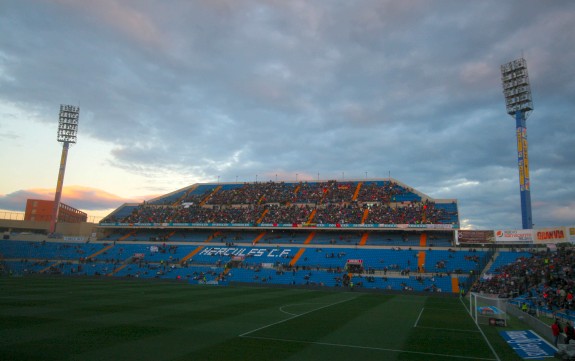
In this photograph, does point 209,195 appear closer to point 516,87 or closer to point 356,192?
point 356,192

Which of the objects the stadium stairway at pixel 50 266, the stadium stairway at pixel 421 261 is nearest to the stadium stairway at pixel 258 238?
the stadium stairway at pixel 421 261

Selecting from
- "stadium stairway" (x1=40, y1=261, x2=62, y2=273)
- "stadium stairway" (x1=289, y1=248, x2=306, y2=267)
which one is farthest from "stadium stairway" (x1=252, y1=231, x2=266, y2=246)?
"stadium stairway" (x1=40, y1=261, x2=62, y2=273)

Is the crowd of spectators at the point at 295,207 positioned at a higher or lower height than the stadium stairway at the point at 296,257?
higher

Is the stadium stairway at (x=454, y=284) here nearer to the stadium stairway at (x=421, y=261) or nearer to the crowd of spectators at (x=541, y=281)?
the crowd of spectators at (x=541, y=281)

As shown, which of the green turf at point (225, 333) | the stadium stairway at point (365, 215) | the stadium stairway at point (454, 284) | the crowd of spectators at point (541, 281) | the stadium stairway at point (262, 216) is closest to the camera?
the green turf at point (225, 333)

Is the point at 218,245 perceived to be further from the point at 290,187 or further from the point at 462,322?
the point at 462,322

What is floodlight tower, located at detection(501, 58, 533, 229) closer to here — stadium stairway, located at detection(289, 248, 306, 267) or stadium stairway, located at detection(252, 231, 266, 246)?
stadium stairway, located at detection(289, 248, 306, 267)

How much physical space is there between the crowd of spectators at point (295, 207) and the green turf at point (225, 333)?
36.8 m

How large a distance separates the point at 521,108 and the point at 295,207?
38.8 metres

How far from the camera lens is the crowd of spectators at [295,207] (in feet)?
204

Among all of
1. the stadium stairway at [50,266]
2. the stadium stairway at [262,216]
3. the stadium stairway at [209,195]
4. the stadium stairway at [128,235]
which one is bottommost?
the stadium stairway at [50,266]

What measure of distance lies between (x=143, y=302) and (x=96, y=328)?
9875mm

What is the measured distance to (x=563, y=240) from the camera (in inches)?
1569

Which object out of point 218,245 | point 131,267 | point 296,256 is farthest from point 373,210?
point 131,267
